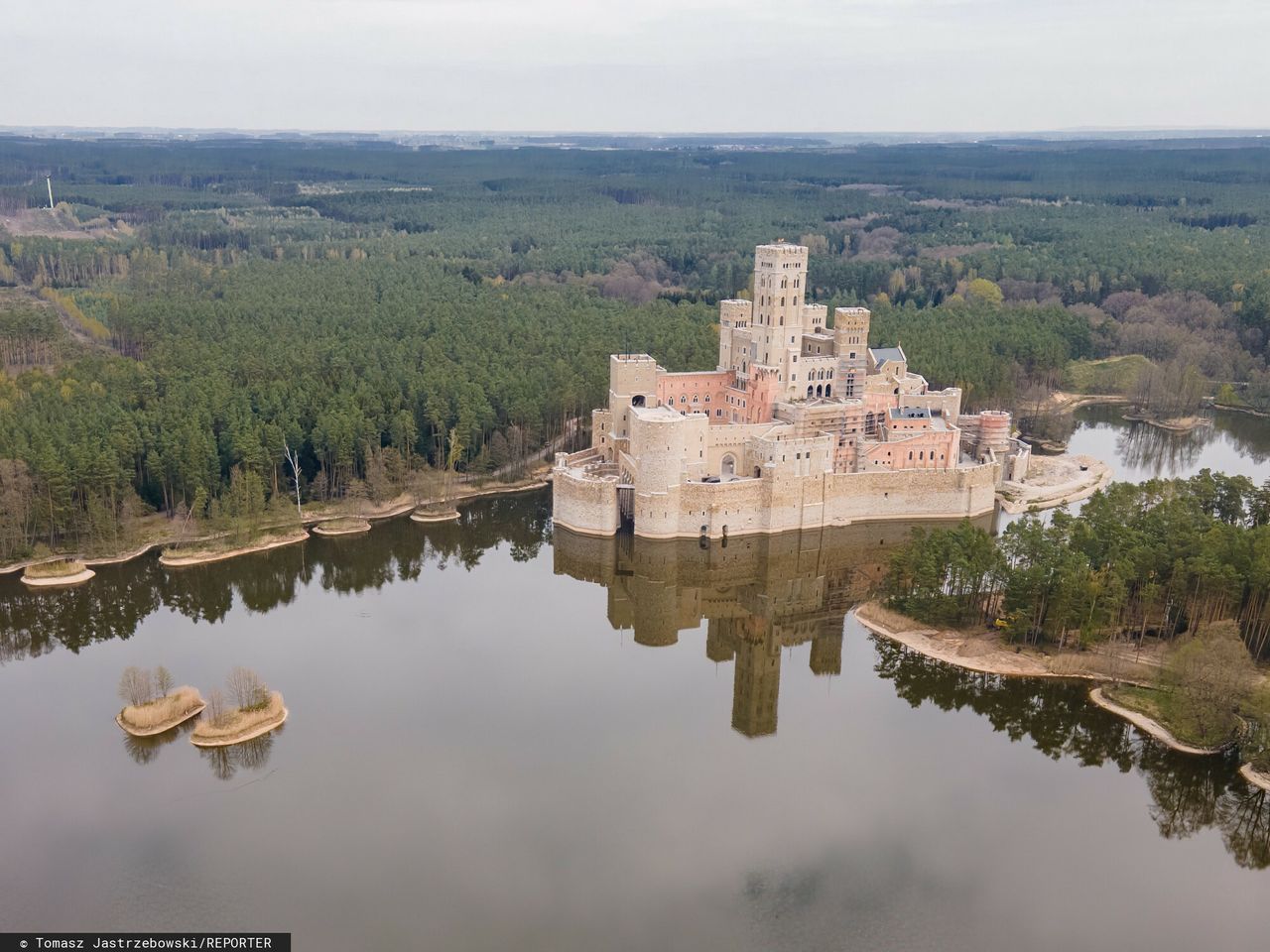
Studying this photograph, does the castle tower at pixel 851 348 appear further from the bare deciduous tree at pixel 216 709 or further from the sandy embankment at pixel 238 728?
the bare deciduous tree at pixel 216 709

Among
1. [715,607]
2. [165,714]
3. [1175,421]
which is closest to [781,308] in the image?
[715,607]

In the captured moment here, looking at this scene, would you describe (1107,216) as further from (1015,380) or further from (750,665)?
(750,665)

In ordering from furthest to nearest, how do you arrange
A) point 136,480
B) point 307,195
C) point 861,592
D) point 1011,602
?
point 307,195 → point 136,480 → point 861,592 → point 1011,602

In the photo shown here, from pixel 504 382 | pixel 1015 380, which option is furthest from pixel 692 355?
pixel 1015 380

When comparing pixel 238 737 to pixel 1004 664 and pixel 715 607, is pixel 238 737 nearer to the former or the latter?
pixel 715 607

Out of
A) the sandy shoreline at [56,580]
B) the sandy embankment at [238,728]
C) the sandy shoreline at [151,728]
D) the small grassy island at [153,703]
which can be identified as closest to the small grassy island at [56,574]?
the sandy shoreline at [56,580]

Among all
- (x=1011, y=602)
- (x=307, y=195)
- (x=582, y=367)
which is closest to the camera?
(x=1011, y=602)
